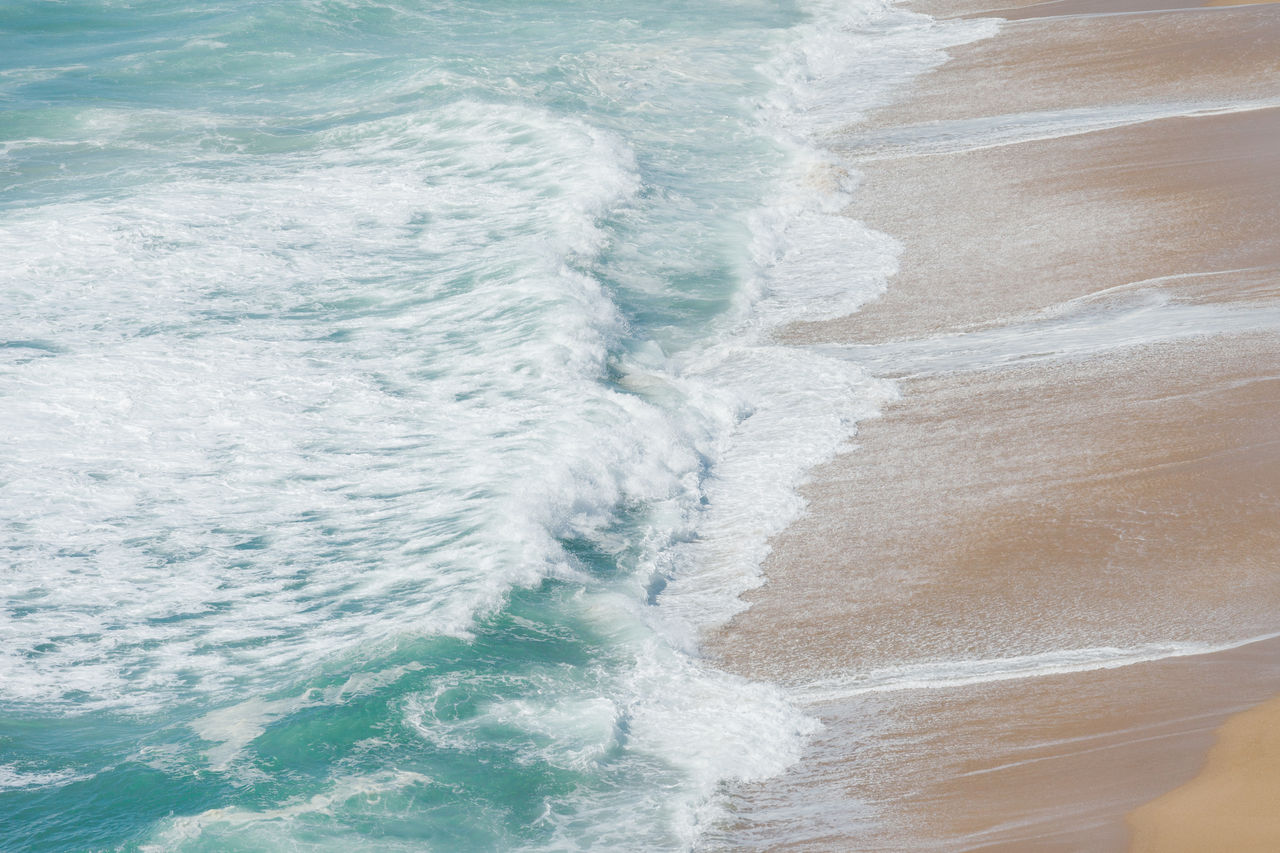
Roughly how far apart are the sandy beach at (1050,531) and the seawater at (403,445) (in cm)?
33

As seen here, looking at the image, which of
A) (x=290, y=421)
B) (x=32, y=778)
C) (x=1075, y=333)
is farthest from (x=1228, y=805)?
(x=290, y=421)

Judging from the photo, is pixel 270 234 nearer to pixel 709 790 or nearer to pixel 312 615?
pixel 312 615

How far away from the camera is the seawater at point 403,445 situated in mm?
4266

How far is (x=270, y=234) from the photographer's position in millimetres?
9688

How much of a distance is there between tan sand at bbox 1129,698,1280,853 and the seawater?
4.17 feet

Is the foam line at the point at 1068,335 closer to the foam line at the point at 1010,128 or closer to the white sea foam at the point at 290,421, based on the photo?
the white sea foam at the point at 290,421

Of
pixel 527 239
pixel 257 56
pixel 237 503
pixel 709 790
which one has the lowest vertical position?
pixel 709 790

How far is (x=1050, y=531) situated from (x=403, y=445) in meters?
3.52

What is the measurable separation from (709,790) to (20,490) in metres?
4.22

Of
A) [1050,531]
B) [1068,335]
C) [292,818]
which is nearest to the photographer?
[292,818]

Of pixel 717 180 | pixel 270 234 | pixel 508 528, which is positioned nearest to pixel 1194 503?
pixel 508 528

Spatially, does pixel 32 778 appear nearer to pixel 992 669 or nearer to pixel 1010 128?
pixel 992 669

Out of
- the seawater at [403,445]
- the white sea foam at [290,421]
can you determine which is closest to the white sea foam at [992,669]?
the seawater at [403,445]

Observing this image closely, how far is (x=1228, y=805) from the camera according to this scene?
359 cm
